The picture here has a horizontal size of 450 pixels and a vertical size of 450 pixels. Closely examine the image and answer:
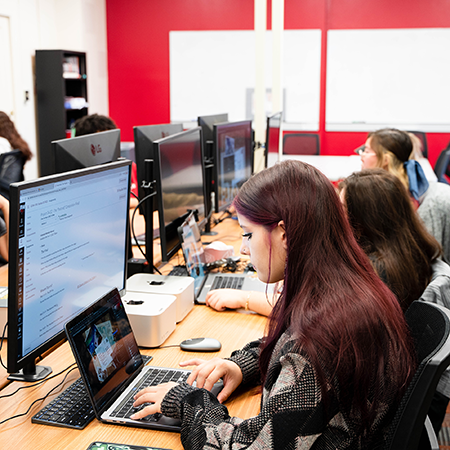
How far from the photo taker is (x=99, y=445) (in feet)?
3.14

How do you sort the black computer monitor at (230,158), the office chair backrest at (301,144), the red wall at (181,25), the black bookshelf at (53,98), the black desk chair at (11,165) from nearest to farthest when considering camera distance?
the black computer monitor at (230,158) < the black desk chair at (11,165) < the black bookshelf at (53,98) < the office chair backrest at (301,144) < the red wall at (181,25)

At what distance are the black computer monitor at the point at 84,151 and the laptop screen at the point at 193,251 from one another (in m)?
0.35

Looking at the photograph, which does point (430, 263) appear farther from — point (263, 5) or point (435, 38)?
point (435, 38)

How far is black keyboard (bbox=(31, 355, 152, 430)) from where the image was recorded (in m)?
1.03

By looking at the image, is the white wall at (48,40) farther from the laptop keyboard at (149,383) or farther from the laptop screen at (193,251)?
the laptop keyboard at (149,383)

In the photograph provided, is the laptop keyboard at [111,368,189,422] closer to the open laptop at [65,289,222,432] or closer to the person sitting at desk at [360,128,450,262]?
the open laptop at [65,289,222,432]

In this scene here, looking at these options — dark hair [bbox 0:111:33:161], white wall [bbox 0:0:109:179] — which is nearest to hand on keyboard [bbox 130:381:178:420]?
dark hair [bbox 0:111:33:161]

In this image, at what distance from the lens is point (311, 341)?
842 millimetres

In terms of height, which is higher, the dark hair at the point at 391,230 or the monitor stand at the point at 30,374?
the dark hair at the point at 391,230

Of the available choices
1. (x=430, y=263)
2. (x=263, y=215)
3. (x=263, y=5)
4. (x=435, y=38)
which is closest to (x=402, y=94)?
(x=435, y=38)

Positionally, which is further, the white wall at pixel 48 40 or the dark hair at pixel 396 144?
the white wall at pixel 48 40

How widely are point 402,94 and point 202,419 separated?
600 cm

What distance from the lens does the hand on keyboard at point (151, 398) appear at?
1.03 meters

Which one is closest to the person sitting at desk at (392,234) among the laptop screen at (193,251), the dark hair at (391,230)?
the dark hair at (391,230)
